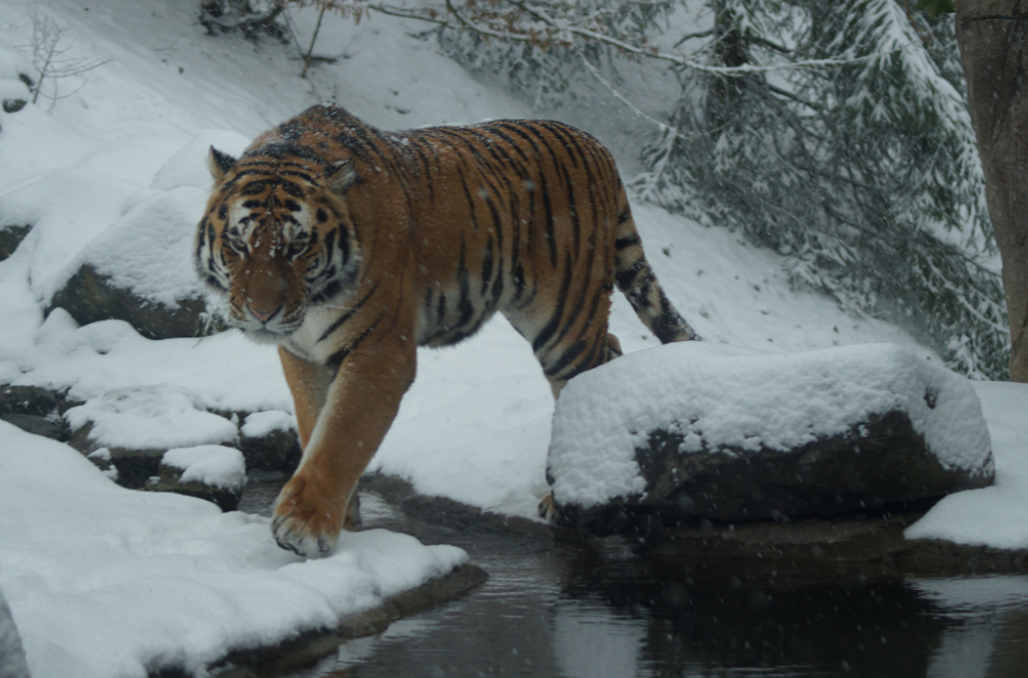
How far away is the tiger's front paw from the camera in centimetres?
306

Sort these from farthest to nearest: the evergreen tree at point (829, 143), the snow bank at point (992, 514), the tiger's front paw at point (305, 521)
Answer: the evergreen tree at point (829, 143) < the snow bank at point (992, 514) < the tiger's front paw at point (305, 521)

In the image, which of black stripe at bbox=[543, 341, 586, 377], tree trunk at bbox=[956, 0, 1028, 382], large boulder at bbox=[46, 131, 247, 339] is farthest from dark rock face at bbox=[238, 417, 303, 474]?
tree trunk at bbox=[956, 0, 1028, 382]

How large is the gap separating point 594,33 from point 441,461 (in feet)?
24.1

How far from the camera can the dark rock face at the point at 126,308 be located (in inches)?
265

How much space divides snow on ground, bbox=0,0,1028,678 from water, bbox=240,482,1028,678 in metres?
0.26

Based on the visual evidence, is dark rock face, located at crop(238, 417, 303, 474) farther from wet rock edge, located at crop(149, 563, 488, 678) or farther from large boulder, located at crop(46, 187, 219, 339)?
wet rock edge, located at crop(149, 563, 488, 678)

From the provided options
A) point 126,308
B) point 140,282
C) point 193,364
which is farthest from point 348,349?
point 126,308

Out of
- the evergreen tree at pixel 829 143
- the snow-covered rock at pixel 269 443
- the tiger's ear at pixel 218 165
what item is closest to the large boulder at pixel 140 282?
the snow-covered rock at pixel 269 443

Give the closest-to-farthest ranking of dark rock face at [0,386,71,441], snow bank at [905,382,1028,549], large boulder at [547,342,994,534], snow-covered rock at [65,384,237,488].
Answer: snow bank at [905,382,1028,549], large boulder at [547,342,994,534], snow-covered rock at [65,384,237,488], dark rock face at [0,386,71,441]

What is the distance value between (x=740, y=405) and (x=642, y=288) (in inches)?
56.8

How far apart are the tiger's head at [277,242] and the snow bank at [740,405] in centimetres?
130

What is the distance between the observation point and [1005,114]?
573 cm

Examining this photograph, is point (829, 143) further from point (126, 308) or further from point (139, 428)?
point (139, 428)

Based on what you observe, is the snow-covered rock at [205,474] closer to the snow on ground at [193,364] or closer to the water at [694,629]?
the snow on ground at [193,364]
